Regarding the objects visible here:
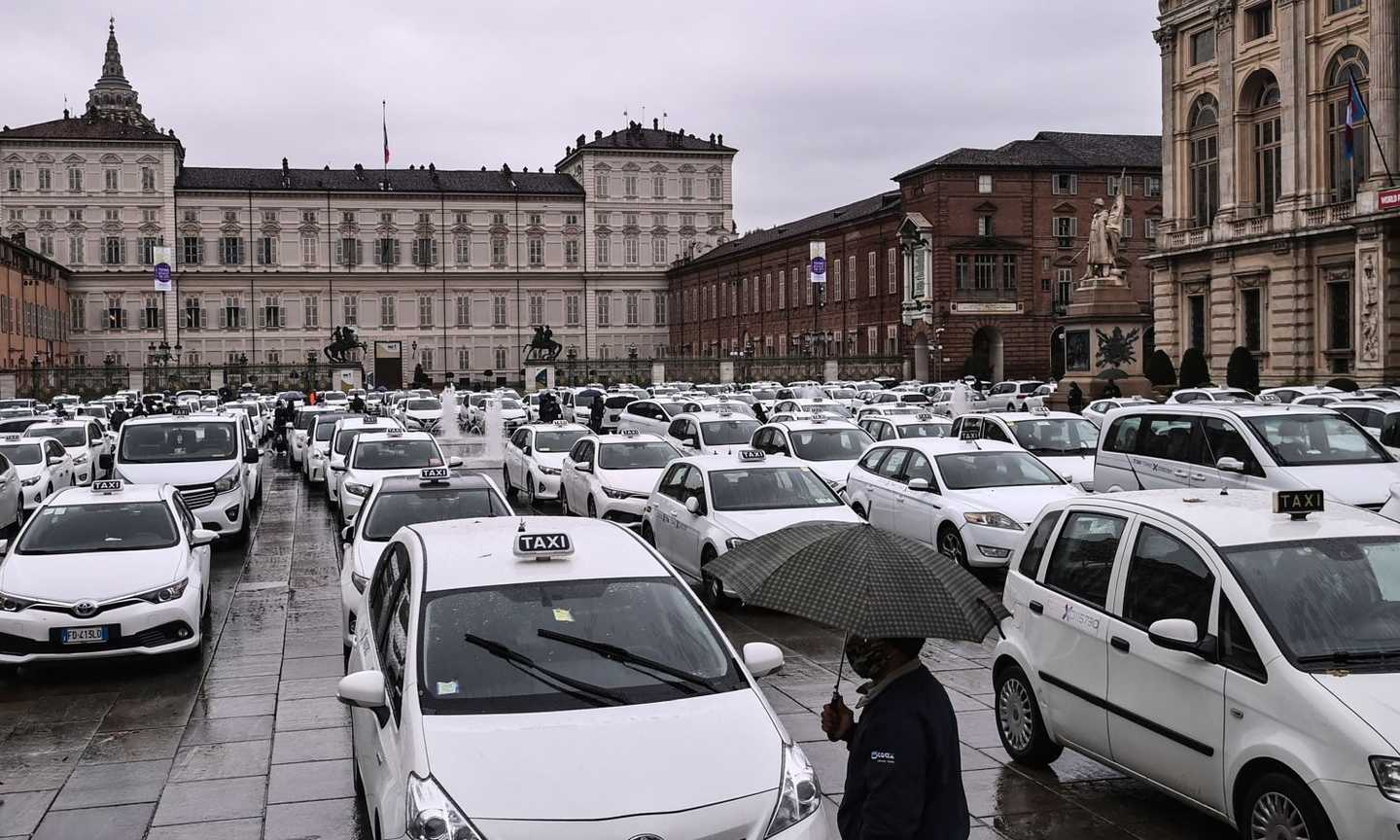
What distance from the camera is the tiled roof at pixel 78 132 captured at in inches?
4097

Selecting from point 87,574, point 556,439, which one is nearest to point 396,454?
point 556,439

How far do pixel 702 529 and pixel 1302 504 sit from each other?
7996mm

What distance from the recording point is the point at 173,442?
2058 cm

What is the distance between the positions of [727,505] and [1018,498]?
361 cm

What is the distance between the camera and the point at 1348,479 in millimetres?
14586

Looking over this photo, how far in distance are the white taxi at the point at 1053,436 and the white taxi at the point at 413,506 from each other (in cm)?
970

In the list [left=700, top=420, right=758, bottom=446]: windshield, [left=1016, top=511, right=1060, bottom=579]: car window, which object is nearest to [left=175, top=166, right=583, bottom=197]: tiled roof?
[left=700, top=420, right=758, bottom=446]: windshield

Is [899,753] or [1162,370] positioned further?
[1162,370]

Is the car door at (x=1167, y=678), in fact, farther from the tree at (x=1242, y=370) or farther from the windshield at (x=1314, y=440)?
the tree at (x=1242, y=370)

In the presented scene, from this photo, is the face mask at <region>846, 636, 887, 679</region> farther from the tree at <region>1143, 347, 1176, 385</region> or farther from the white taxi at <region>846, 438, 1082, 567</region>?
the tree at <region>1143, 347, 1176, 385</region>

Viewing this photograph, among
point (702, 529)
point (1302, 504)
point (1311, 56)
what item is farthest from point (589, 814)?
point (1311, 56)

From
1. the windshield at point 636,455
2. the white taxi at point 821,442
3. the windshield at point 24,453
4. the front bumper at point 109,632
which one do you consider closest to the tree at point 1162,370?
the white taxi at point 821,442

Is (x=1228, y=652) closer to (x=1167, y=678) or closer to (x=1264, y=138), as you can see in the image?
(x=1167, y=678)

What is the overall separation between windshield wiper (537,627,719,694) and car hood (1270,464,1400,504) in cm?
1054
